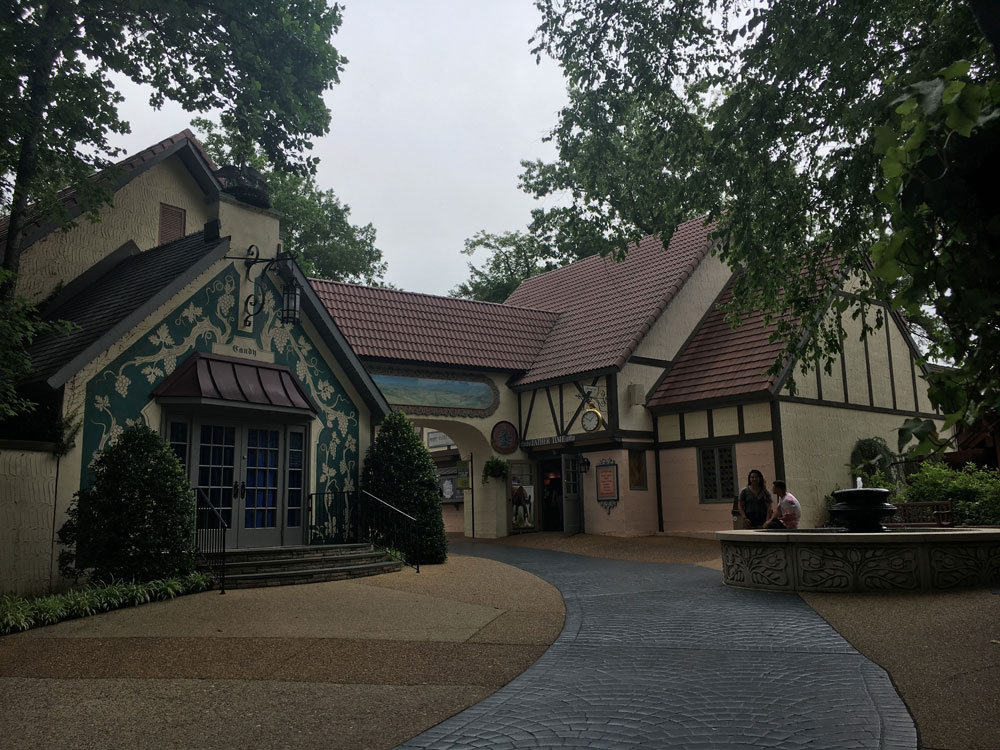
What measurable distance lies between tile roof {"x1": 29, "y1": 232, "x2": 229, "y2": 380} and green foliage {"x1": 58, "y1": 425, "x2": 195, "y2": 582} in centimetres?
177

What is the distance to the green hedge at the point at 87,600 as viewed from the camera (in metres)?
9.48

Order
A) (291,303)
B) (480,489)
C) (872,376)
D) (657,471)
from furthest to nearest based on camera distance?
(480,489) → (872,376) → (657,471) → (291,303)

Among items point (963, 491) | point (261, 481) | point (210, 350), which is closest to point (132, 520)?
point (261, 481)

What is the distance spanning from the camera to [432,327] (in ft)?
76.5

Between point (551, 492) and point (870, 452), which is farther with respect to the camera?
point (551, 492)

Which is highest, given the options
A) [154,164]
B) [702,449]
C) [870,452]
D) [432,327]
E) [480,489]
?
[154,164]

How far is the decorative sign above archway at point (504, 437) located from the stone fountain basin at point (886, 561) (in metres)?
12.3

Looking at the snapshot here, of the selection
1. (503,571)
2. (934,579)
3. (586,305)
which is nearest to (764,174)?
(934,579)

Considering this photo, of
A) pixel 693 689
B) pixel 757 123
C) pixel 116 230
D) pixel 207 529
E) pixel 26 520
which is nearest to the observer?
pixel 693 689

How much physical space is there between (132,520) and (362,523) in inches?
202

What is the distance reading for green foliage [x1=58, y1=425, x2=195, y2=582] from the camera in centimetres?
1122

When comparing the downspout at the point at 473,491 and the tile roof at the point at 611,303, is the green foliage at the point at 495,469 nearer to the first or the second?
the downspout at the point at 473,491

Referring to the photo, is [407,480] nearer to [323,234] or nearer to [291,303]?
[291,303]

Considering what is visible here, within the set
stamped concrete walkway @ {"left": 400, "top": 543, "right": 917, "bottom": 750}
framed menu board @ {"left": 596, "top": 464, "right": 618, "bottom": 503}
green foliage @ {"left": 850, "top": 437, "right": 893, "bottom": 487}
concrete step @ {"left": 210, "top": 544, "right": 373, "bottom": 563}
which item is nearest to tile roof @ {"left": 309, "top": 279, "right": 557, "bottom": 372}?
framed menu board @ {"left": 596, "top": 464, "right": 618, "bottom": 503}
